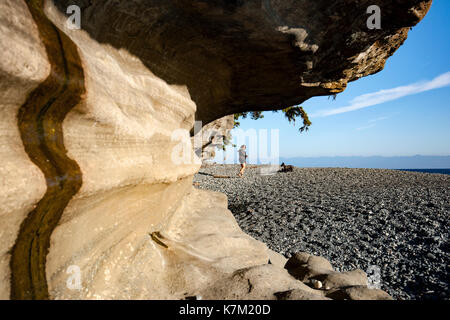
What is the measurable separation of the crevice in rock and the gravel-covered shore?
16.1ft

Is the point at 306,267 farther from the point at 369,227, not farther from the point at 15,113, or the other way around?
the point at 15,113

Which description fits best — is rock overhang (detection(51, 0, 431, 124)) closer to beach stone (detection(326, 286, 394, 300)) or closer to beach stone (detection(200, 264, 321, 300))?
beach stone (detection(200, 264, 321, 300))

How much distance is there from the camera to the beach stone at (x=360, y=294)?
2426 mm

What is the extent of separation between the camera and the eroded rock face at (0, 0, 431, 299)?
161 centimetres

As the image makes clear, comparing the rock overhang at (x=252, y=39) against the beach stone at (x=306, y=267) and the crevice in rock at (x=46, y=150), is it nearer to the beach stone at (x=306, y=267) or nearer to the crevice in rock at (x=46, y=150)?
the crevice in rock at (x=46, y=150)

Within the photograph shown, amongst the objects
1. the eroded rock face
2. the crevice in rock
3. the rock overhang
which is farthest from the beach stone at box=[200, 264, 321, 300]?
the rock overhang

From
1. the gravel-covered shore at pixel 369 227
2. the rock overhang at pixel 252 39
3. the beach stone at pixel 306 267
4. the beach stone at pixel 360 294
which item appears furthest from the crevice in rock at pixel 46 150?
the gravel-covered shore at pixel 369 227

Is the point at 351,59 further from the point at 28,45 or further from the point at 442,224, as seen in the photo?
the point at 28,45

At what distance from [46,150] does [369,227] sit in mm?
6935

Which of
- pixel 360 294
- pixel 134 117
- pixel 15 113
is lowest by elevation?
pixel 360 294

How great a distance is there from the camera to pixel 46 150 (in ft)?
5.73

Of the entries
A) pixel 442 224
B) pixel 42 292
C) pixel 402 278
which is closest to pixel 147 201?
pixel 42 292

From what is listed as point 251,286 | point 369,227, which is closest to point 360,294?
point 251,286

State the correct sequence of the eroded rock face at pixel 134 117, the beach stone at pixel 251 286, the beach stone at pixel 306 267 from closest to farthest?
the eroded rock face at pixel 134 117 → the beach stone at pixel 251 286 → the beach stone at pixel 306 267
